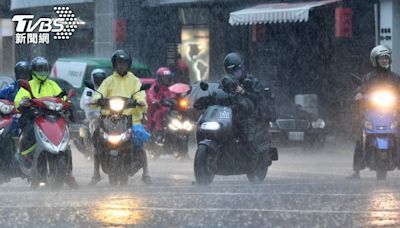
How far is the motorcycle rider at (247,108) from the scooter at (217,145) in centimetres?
11

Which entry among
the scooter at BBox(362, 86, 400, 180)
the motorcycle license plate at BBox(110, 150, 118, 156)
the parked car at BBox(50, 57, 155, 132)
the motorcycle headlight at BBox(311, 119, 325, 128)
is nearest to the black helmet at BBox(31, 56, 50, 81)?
the motorcycle license plate at BBox(110, 150, 118, 156)

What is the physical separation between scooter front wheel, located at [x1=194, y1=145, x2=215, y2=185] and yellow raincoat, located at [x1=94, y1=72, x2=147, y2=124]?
1.02 m

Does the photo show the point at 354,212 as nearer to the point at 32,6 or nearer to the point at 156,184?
the point at 156,184

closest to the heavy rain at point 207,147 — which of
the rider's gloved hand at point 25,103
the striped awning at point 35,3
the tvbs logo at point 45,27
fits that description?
the rider's gloved hand at point 25,103

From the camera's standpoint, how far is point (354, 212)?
40.9 ft

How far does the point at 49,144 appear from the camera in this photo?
51.5 ft

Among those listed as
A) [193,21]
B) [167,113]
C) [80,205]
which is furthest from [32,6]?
[80,205]

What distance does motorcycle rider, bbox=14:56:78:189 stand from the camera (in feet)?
52.8

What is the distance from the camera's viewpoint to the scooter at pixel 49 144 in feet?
51.7

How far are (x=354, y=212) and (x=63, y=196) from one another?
3.83m

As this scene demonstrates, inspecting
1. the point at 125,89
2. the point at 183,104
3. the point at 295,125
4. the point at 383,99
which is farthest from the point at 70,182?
the point at 295,125

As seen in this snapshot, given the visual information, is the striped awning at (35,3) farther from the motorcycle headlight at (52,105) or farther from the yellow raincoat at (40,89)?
the motorcycle headlight at (52,105)

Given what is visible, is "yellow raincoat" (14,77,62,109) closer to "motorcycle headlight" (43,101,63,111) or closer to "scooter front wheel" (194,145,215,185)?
"motorcycle headlight" (43,101,63,111)

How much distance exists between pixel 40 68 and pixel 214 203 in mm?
3874
